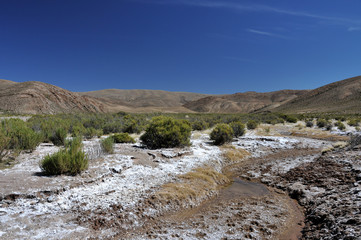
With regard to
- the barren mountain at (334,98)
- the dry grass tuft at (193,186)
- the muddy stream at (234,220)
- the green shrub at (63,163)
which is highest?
the barren mountain at (334,98)

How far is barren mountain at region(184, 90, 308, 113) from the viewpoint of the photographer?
354 ft

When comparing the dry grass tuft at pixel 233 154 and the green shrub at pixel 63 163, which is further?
the dry grass tuft at pixel 233 154

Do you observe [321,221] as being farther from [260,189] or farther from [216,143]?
[216,143]

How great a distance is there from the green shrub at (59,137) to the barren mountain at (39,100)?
4108cm

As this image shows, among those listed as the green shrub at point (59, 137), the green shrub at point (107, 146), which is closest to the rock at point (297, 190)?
the green shrub at point (107, 146)

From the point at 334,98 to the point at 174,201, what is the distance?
7794cm

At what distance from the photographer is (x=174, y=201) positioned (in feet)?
17.0

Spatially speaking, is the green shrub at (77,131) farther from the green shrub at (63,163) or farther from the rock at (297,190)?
the rock at (297,190)

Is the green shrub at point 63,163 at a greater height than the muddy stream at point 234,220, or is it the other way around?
the green shrub at point 63,163

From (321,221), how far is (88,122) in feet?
58.0

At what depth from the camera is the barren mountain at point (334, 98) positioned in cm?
5688

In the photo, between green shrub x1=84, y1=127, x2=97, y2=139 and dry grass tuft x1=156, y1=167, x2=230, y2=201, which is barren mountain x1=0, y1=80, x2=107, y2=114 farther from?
dry grass tuft x1=156, y1=167, x2=230, y2=201

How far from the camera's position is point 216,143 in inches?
497

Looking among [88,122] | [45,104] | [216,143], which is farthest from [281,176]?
[45,104]
